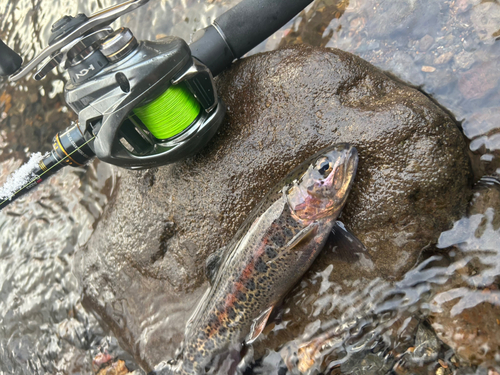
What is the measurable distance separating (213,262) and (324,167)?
140 centimetres

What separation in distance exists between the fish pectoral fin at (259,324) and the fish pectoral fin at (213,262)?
1.84 feet

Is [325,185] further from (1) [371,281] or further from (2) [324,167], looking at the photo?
(1) [371,281]

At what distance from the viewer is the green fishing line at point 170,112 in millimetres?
2959

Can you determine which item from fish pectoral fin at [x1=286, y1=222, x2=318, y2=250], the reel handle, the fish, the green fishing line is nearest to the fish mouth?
the fish

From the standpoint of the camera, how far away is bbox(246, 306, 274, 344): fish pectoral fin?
3.41 m

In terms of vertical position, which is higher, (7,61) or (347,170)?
(7,61)

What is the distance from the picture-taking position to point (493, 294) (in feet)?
10.1

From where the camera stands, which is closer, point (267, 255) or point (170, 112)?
point (170, 112)

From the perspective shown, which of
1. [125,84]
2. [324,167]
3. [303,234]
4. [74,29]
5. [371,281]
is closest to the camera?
[74,29]

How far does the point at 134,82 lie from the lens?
104 inches

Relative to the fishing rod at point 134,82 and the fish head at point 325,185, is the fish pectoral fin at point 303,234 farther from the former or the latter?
the fishing rod at point 134,82

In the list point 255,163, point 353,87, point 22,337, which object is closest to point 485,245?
point 353,87

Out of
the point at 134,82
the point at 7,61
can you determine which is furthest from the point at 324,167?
the point at 7,61

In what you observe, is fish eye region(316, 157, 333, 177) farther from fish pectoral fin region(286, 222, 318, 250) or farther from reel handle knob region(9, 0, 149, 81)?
reel handle knob region(9, 0, 149, 81)
